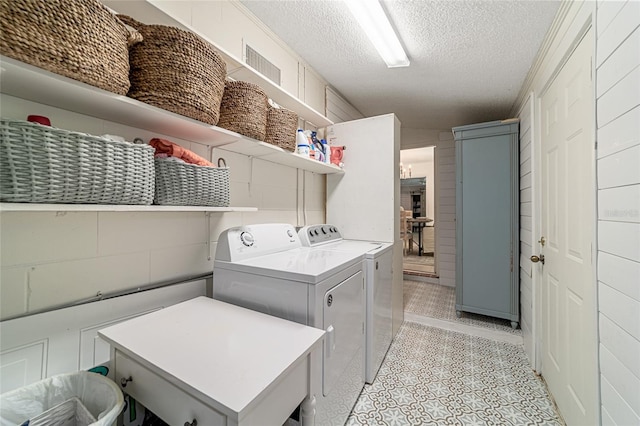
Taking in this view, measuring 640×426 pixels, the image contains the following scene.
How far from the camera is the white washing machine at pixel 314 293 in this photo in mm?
1170

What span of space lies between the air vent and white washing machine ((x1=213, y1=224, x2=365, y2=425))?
3.94 feet

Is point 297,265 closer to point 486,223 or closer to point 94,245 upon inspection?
point 94,245

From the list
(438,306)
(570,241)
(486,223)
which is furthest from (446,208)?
(570,241)

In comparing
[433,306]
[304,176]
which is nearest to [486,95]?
[304,176]

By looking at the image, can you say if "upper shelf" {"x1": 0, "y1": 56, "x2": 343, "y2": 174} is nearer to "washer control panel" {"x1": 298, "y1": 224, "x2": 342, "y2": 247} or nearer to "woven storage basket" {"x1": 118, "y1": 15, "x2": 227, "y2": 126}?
"woven storage basket" {"x1": 118, "y1": 15, "x2": 227, "y2": 126}

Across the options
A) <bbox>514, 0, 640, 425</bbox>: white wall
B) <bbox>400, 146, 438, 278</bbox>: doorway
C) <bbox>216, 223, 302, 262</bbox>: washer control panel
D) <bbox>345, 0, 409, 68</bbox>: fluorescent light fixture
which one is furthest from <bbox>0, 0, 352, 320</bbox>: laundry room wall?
<bbox>400, 146, 438, 278</bbox>: doorway

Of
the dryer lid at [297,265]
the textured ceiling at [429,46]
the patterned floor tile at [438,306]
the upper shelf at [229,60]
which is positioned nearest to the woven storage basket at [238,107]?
the upper shelf at [229,60]

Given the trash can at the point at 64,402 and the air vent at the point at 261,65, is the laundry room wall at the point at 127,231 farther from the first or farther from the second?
the trash can at the point at 64,402

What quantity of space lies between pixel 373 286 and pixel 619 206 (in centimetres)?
127

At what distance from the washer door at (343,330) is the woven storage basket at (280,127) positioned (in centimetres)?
98

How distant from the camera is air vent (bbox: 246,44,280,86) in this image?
180 cm

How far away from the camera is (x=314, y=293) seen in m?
1.12

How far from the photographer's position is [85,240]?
3.50 feet

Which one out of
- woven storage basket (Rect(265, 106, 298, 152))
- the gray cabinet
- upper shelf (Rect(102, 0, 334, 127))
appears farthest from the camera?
the gray cabinet
